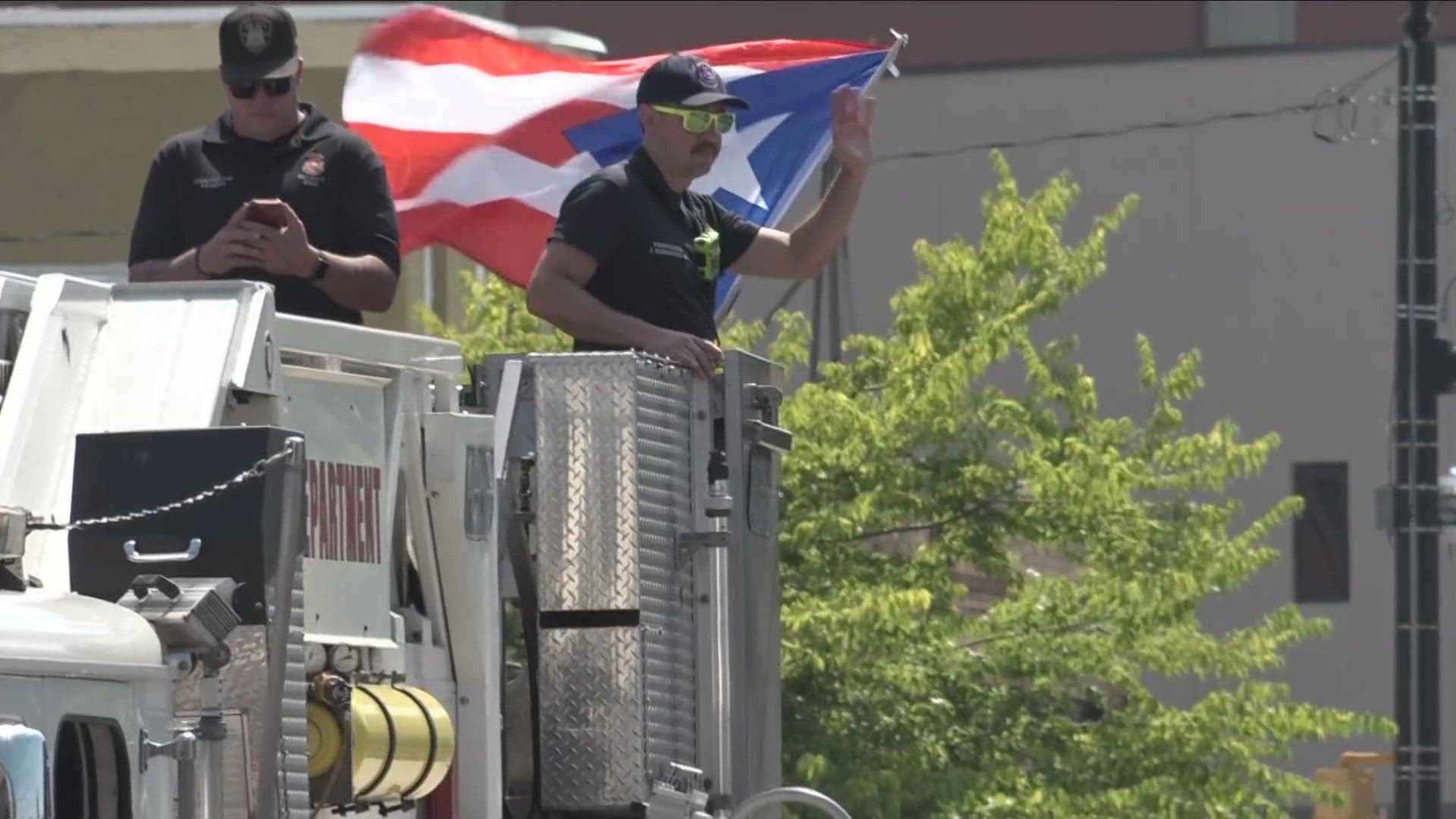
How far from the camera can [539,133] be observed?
11.6 meters

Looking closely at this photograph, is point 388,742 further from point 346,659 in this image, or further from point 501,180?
point 501,180

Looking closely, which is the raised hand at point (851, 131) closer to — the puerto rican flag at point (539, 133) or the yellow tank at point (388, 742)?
the yellow tank at point (388, 742)

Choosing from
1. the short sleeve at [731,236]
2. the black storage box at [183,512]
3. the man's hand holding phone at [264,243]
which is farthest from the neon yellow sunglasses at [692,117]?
the black storage box at [183,512]

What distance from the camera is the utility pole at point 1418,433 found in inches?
747

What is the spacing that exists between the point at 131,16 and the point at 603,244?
11.2 m

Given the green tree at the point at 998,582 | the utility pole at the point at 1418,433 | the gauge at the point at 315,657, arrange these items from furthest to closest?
the utility pole at the point at 1418,433 → the green tree at the point at 998,582 → the gauge at the point at 315,657

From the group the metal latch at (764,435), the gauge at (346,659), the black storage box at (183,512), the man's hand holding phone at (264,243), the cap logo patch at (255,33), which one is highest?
the cap logo patch at (255,33)

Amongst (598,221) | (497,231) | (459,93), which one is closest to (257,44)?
(598,221)

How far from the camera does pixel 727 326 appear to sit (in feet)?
55.7

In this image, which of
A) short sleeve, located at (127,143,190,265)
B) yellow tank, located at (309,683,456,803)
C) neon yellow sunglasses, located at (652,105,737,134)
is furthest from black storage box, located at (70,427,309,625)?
neon yellow sunglasses, located at (652,105,737,134)

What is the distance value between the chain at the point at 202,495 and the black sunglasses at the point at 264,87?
6.95ft

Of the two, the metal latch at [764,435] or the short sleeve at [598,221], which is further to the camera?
the short sleeve at [598,221]

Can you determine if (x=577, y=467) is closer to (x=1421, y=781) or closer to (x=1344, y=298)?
(x=1421, y=781)

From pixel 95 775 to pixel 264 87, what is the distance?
2679 millimetres
